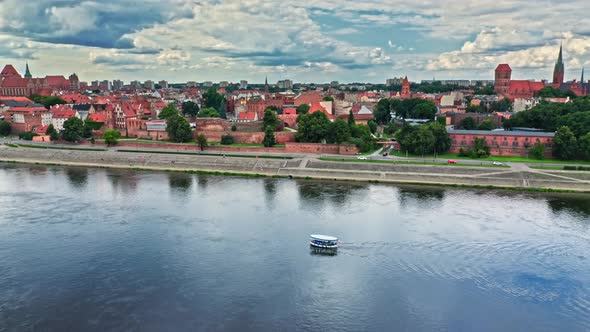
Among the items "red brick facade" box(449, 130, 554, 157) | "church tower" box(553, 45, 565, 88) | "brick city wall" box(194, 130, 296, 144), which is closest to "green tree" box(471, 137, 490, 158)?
"red brick facade" box(449, 130, 554, 157)

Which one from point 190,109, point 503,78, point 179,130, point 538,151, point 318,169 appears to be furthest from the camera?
point 503,78

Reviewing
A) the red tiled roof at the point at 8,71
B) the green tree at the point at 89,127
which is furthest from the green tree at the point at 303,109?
the red tiled roof at the point at 8,71

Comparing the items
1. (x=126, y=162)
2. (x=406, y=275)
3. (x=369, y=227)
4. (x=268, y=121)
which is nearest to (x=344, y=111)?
(x=268, y=121)

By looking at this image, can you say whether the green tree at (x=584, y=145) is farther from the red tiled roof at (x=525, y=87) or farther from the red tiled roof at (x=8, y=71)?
the red tiled roof at (x=8, y=71)

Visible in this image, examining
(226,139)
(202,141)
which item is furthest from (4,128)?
(226,139)

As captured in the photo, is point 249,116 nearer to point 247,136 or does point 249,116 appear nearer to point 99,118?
point 247,136

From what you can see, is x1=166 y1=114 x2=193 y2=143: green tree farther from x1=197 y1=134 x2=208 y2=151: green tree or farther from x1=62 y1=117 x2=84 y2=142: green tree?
x1=62 y1=117 x2=84 y2=142: green tree
